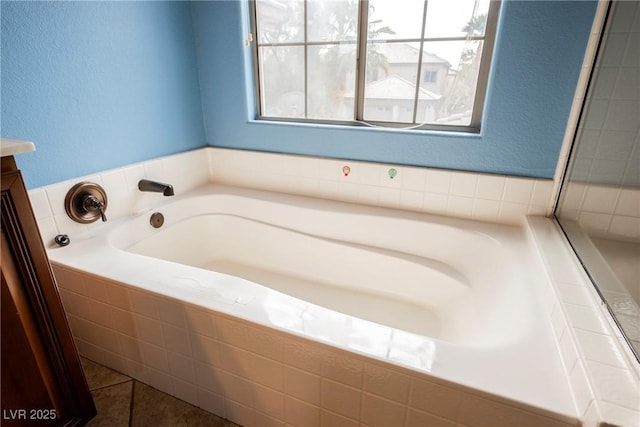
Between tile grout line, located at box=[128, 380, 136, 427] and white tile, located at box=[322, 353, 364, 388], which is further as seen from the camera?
tile grout line, located at box=[128, 380, 136, 427]

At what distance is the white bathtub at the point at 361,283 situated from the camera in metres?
0.80

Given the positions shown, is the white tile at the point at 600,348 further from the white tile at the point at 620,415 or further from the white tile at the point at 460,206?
the white tile at the point at 460,206

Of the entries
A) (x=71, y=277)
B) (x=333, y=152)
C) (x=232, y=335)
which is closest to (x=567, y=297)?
(x=232, y=335)

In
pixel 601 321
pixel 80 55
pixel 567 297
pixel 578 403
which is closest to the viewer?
pixel 578 403

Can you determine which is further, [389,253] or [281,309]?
[389,253]

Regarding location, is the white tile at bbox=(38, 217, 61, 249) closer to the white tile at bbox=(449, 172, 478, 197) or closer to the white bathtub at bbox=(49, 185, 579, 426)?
the white bathtub at bbox=(49, 185, 579, 426)

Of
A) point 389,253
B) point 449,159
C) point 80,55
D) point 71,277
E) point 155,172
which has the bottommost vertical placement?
point 389,253

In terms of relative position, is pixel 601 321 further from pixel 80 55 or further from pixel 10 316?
pixel 80 55

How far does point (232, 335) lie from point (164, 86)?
→ 1454 millimetres

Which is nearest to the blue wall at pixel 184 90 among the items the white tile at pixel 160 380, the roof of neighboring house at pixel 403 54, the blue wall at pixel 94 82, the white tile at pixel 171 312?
the blue wall at pixel 94 82

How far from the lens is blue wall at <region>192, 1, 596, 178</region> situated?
4.29 feet

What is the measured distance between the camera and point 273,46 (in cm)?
192

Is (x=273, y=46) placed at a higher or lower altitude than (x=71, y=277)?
higher

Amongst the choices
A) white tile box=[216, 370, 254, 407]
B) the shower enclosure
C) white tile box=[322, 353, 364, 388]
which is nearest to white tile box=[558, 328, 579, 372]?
the shower enclosure
